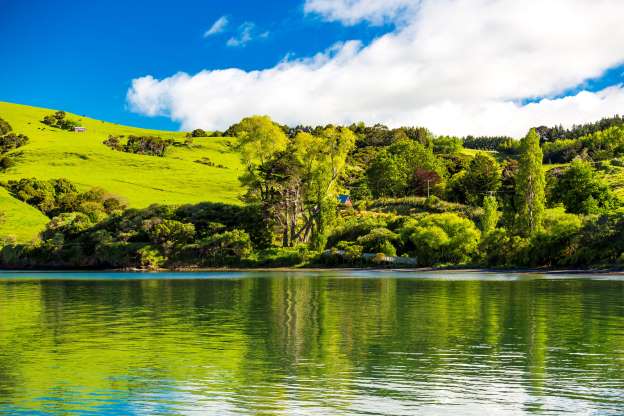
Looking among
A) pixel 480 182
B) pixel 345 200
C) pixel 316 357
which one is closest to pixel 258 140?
pixel 345 200

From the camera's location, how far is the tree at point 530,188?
312 feet

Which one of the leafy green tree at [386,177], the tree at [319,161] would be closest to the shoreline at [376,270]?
the tree at [319,161]

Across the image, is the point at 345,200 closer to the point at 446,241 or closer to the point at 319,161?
the point at 319,161

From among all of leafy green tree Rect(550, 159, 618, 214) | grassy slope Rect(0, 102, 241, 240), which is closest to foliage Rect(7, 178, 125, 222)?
grassy slope Rect(0, 102, 241, 240)

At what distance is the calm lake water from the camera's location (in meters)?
17.5

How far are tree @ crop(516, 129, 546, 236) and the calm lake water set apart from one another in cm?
5087

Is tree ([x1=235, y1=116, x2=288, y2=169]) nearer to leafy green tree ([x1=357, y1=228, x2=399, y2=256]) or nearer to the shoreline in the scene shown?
the shoreline

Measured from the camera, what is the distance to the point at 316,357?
24109 millimetres

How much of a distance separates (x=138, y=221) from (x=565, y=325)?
95498mm

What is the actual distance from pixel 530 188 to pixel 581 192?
99.4 feet

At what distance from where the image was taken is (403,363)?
74.7ft

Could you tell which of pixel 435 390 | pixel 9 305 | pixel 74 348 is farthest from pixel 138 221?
pixel 435 390

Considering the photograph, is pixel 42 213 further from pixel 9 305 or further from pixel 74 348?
pixel 74 348

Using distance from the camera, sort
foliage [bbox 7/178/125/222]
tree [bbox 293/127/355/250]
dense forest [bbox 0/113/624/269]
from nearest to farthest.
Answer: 1. dense forest [bbox 0/113/624/269]
2. tree [bbox 293/127/355/250]
3. foliage [bbox 7/178/125/222]
